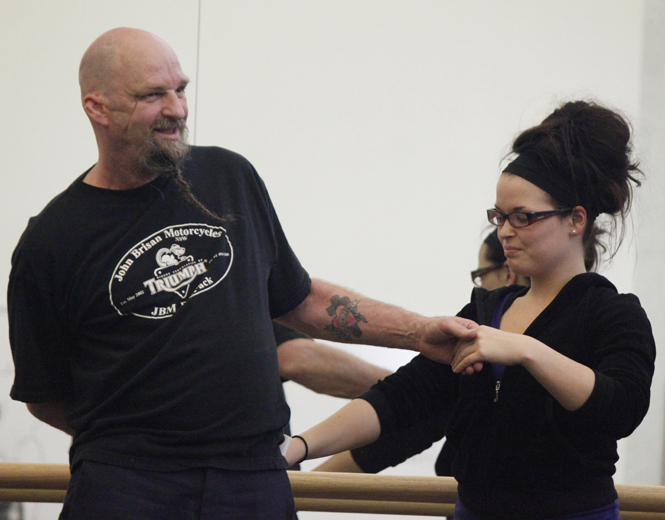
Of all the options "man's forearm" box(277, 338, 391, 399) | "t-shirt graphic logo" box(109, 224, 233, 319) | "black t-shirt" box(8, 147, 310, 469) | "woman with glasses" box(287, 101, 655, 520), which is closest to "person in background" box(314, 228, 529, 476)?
"man's forearm" box(277, 338, 391, 399)

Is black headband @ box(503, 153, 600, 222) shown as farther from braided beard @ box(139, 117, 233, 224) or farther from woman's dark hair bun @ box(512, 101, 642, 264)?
braided beard @ box(139, 117, 233, 224)

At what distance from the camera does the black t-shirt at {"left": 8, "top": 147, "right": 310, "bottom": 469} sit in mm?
1175

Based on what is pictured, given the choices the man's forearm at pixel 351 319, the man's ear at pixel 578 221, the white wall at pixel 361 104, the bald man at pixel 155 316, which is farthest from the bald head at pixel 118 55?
the white wall at pixel 361 104

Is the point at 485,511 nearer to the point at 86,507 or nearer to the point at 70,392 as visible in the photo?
the point at 86,507

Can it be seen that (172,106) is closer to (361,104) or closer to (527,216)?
(527,216)

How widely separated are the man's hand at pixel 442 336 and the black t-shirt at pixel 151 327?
302 mm

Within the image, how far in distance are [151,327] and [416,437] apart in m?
1.02

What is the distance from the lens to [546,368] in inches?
43.6

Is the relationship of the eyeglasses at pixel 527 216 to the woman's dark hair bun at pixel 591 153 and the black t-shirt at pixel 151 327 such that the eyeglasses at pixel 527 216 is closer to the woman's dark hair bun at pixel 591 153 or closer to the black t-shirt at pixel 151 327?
the woman's dark hair bun at pixel 591 153

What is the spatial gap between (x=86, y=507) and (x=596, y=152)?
1.10 m

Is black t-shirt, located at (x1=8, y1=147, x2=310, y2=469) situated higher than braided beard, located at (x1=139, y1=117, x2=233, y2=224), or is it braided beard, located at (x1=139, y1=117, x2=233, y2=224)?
braided beard, located at (x1=139, y1=117, x2=233, y2=224)

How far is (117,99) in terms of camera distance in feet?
4.36

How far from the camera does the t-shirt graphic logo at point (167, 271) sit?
1.21 meters

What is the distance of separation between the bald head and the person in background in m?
1.06
